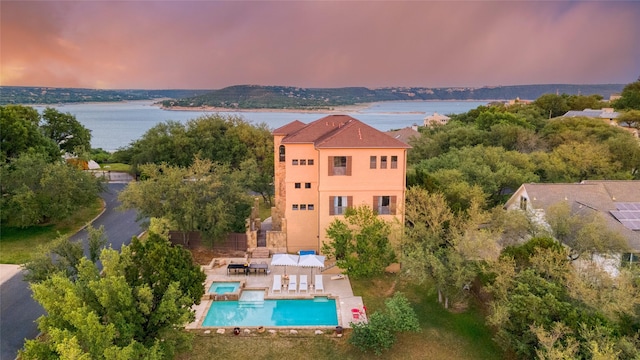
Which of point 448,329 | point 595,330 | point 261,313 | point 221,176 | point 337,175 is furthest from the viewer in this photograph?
point 221,176

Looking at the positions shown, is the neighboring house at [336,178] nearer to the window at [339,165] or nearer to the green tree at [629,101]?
the window at [339,165]

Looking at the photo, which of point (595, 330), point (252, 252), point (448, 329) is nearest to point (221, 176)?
point (252, 252)

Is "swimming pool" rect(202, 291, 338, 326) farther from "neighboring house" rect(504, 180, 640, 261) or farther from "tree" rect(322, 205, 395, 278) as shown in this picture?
"neighboring house" rect(504, 180, 640, 261)

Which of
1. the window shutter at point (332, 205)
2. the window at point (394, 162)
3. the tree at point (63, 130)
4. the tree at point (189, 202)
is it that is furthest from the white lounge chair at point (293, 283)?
the tree at point (63, 130)

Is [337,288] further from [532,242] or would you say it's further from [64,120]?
[64,120]

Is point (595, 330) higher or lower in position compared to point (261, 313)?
higher

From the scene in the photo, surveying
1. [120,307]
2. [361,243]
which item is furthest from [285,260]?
[120,307]
